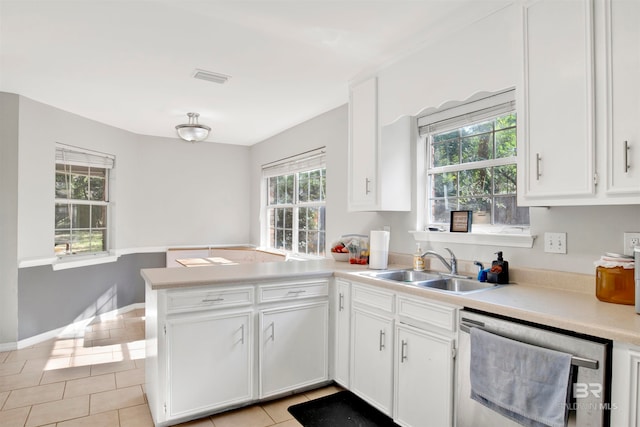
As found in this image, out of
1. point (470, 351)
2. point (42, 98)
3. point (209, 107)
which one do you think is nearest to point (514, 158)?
point (470, 351)

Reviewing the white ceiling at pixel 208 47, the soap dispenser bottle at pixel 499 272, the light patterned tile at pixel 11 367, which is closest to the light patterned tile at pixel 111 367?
the light patterned tile at pixel 11 367

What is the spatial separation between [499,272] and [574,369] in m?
0.83

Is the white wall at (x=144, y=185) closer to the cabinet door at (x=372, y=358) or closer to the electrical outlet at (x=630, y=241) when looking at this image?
the cabinet door at (x=372, y=358)

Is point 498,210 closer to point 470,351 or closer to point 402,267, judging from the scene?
point 402,267

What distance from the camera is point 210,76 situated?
3.09 meters

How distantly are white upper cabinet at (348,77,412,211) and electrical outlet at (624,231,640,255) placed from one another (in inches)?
55.5

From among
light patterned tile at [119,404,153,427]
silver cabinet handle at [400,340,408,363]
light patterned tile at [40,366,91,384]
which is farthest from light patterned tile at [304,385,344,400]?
light patterned tile at [40,366,91,384]

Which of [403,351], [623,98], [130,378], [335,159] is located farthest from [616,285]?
[130,378]

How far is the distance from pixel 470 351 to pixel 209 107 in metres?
3.36

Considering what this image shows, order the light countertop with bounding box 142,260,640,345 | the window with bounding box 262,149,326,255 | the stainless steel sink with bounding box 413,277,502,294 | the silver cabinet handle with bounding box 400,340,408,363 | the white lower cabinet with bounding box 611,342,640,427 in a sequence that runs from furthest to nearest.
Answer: the window with bounding box 262,149,326,255 → the stainless steel sink with bounding box 413,277,502,294 → the silver cabinet handle with bounding box 400,340,408,363 → the light countertop with bounding box 142,260,640,345 → the white lower cabinet with bounding box 611,342,640,427

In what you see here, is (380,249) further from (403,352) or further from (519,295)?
(519,295)

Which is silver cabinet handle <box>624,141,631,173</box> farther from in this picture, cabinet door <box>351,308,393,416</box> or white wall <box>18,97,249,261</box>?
white wall <box>18,97,249,261</box>

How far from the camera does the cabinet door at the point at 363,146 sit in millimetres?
2928

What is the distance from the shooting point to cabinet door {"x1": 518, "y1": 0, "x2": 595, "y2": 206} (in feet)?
5.43
